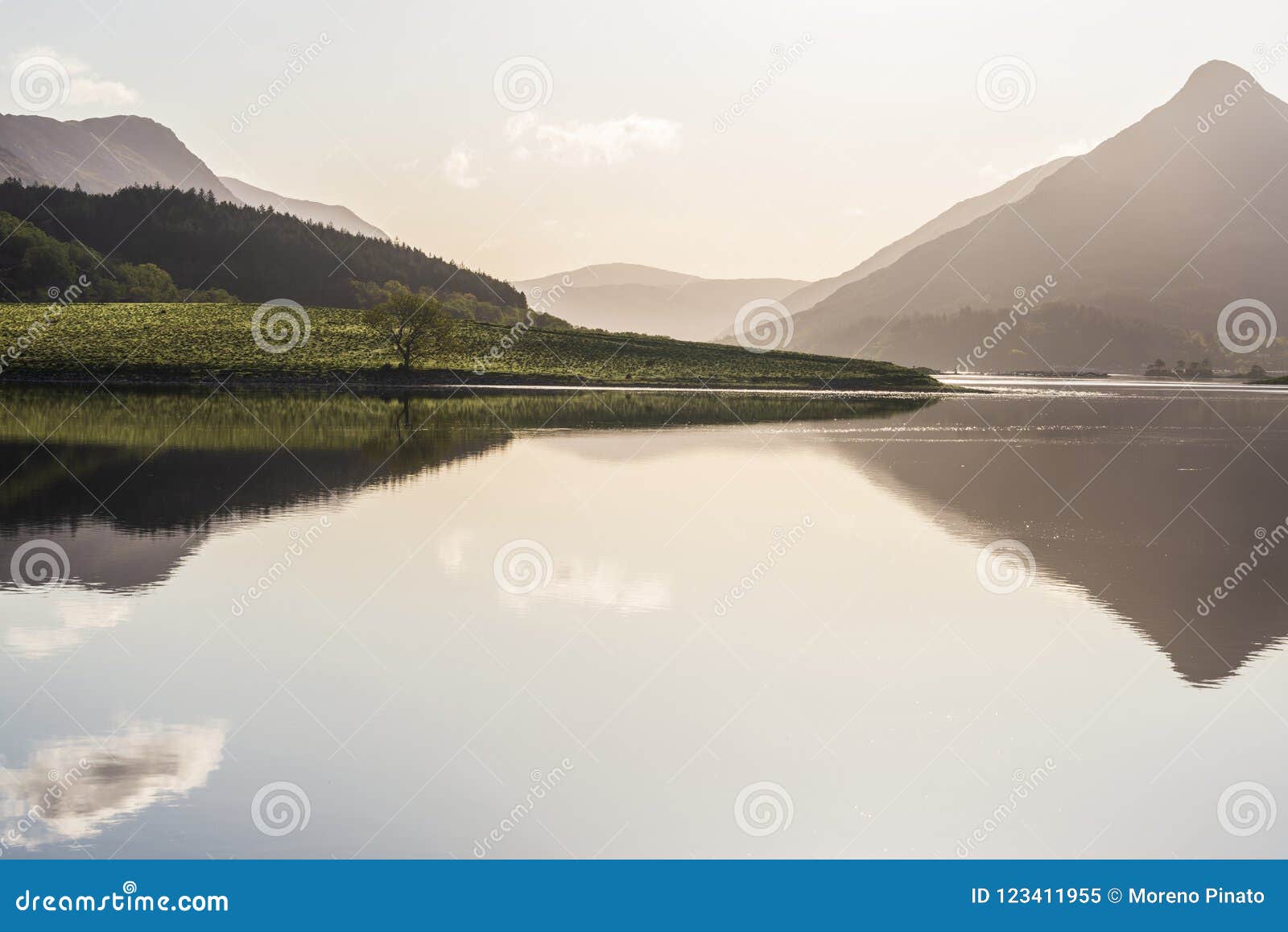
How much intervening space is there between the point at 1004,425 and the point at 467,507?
143 feet

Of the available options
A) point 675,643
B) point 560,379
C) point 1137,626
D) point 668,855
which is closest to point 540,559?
point 675,643

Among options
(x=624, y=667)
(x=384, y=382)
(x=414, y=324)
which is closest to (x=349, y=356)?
(x=414, y=324)

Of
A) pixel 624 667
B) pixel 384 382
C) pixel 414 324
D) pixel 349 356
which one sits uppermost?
pixel 414 324

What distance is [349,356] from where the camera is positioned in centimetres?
10262

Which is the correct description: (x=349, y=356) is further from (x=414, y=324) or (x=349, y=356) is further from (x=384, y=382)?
(x=384, y=382)

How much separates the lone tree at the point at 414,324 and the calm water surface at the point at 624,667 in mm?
70225

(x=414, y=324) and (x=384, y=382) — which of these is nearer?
(x=384, y=382)

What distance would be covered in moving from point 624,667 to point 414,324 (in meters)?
91.6

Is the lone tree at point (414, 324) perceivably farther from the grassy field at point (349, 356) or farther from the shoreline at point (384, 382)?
the shoreline at point (384, 382)

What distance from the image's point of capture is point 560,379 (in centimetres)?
10519

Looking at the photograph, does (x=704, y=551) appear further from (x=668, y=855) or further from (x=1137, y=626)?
(x=668, y=855)

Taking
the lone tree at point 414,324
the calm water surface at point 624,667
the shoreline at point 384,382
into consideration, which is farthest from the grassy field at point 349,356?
the calm water surface at point 624,667

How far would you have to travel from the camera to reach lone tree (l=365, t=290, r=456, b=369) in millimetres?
102250

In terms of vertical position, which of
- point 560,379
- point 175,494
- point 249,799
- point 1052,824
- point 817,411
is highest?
point 560,379
